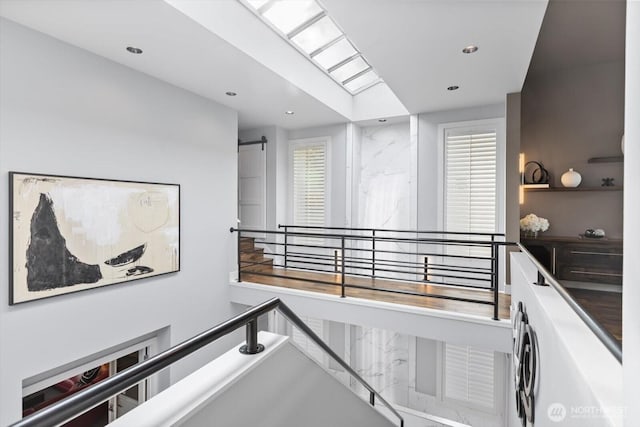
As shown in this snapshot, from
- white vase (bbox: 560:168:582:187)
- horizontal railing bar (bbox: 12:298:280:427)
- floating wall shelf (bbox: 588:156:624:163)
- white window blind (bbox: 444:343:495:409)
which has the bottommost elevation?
white window blind (bbox: 444:343:495:409)

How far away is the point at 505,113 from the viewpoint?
381 cm

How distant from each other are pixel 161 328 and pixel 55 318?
0.99 meters

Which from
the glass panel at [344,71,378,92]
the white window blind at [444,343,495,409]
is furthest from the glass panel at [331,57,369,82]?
the white window blind at [444,343,495,409]

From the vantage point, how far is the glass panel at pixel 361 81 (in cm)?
444

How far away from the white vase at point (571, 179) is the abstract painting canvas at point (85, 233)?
168 inches

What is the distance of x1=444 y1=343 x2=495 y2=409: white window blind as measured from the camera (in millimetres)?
4004

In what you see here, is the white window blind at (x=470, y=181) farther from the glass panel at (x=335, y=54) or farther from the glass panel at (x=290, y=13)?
the glass panel at (x=290, y=13)

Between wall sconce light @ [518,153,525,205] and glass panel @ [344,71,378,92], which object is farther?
glass panel @ [344,71,378,92]

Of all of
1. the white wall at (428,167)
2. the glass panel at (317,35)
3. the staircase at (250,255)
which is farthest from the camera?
the staircase at (250,255)

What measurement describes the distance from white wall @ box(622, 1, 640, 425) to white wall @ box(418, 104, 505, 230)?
13.0 feet

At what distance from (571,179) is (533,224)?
610 millimetres

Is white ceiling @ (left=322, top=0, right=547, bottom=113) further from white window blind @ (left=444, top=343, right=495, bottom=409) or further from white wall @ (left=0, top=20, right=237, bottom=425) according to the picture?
white window blind @ (left=444, top=343, right=495, bottom=409)

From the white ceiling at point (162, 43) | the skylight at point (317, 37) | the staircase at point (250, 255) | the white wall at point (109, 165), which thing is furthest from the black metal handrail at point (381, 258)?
the skylight at point (317, 37)

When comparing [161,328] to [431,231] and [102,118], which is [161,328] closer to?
[102,118]
